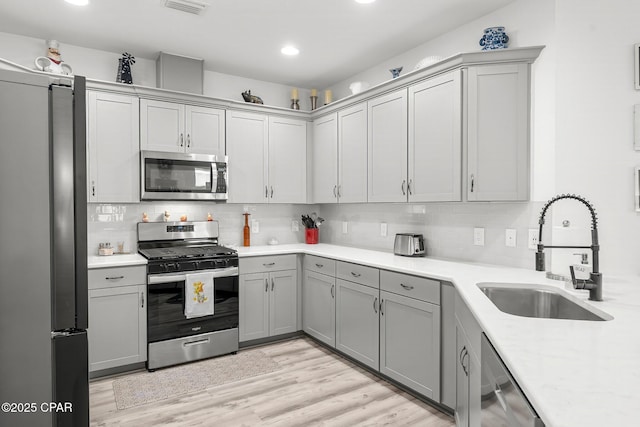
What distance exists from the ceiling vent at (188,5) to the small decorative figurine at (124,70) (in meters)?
1.04

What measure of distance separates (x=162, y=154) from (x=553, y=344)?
3297 millimetres

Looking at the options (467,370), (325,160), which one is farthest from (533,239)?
(325,160)

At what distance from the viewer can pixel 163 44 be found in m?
3.46

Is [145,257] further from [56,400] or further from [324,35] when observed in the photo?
[324,35]

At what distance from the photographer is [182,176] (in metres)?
3.66

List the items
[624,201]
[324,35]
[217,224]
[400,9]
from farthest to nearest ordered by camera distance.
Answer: [217,224] → [324,35] → [400,9] → [624,201]

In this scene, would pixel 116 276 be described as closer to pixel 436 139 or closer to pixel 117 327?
pixel 117 327

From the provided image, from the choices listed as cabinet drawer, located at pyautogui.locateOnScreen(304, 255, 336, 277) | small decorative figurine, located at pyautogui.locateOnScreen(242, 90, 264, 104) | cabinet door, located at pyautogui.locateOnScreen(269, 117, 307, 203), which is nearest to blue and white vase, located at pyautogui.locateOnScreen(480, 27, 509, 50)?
cabinet drawer, located at pyautogui.locateOnScreen(304, 255, 336, 277)

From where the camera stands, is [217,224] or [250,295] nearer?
[250,295]

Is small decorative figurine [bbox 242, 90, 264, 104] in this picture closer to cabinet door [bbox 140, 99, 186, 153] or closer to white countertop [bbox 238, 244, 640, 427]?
cabinet door [bbox 140, 99, 186, 153]

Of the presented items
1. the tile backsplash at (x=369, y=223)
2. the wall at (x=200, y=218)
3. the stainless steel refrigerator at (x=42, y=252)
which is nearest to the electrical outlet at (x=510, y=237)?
the tile backsplash at (x=369, y=223)

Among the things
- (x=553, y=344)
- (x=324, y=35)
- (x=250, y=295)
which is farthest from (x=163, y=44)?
(x=553, y=344)

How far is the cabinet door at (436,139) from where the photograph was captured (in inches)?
111

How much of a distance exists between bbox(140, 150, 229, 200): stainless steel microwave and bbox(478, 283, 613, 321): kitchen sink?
2572mm
